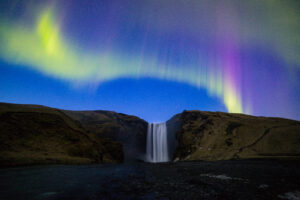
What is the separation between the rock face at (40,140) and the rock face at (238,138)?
18.8 metres

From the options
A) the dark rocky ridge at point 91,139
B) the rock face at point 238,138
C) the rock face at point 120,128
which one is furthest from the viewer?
the rock face at point 120,128

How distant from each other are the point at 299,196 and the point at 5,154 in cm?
1924

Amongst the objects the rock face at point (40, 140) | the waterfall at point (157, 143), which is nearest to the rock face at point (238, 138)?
the waterfall at point (157, 143)

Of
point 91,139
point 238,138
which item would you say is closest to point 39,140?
point 91,139

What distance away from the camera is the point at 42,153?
52.8ft

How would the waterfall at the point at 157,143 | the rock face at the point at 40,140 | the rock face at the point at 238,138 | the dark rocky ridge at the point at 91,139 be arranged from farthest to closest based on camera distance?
the waterfall at the point at 157,143 < the rock face at the point at 238,138 < the dark rocky ridge at the point at 91,139 < the rock face at the point at 40,140

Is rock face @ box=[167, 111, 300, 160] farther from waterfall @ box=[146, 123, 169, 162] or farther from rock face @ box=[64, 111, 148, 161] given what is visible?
rock face @ box=[64, 111, 148, 161]

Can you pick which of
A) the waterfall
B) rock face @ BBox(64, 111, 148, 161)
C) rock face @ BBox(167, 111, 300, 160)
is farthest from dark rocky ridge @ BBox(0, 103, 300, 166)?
the waterfall

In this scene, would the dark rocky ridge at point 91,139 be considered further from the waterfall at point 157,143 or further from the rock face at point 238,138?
the waterfall at point 157,143

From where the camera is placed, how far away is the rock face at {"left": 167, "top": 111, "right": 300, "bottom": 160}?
762 inches

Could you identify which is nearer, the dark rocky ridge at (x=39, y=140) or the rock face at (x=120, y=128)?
the dark rocky ridge at (x=39, y=140)

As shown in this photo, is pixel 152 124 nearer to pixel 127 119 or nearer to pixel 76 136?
pixel 127 119

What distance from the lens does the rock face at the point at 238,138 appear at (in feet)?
63.5

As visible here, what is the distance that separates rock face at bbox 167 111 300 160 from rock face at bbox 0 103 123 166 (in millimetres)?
18761
